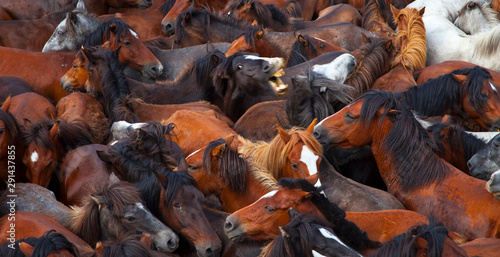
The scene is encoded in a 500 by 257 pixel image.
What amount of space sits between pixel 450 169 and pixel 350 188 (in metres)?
0.62

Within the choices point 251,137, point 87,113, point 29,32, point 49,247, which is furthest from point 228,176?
point 29,32

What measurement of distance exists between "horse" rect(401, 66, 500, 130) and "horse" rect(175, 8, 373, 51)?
1649 millimetres

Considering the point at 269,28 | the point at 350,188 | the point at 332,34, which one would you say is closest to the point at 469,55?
the point at 332,34

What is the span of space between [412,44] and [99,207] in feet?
12.2

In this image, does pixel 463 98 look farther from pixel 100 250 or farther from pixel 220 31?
pixel 100 250

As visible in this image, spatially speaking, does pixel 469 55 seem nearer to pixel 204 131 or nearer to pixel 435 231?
pixel 204 131

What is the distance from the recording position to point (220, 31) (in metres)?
6.52

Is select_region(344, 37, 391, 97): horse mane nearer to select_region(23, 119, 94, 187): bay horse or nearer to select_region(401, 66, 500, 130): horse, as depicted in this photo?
select_region(401, 66, 500, 130): horse

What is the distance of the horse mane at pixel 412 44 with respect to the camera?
574cm

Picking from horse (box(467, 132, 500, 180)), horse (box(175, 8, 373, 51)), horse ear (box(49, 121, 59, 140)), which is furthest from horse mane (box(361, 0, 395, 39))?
horse ear (box(49, 121, 59, 140))

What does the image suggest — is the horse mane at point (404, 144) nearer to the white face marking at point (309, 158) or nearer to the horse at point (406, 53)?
the white face marking at point (309, 158)

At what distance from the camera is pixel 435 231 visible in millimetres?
2740

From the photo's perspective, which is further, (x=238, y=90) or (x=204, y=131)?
(x=238, y=90)

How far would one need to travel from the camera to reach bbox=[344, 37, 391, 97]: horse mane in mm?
5238
